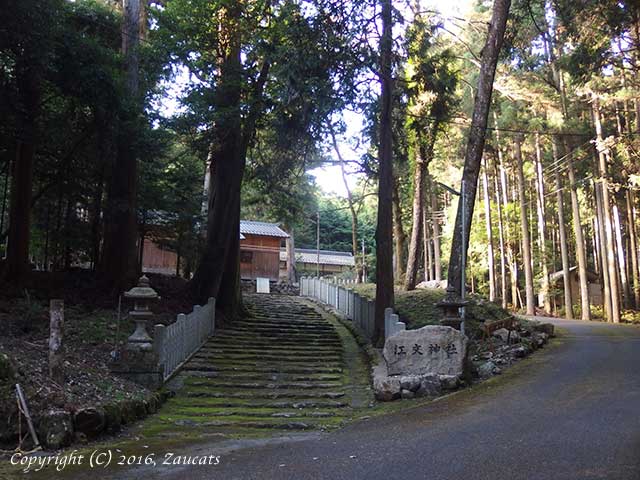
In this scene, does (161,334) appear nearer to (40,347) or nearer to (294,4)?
(40,347)

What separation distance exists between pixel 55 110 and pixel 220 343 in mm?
7947

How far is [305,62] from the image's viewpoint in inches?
510

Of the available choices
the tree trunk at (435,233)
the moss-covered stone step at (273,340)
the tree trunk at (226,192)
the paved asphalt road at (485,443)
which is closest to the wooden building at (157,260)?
the tree trunk at (226,192)

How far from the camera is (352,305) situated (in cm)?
2027

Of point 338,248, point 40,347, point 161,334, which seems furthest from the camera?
point 338,248

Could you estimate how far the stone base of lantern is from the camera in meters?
9.93

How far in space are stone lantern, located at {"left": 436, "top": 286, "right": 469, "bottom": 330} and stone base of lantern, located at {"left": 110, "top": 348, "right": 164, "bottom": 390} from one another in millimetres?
5514

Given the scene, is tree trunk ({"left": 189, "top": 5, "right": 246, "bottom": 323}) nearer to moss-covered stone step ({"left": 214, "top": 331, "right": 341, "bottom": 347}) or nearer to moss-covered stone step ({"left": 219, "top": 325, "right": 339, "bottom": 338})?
moss-covered stone step ({"left": 219, "top": 325, "right": 339, "bottom": 338})

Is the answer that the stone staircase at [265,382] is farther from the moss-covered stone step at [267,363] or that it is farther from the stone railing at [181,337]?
the stone railing at [181,337]

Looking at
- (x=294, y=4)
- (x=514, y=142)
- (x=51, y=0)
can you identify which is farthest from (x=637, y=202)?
(x=51, y=0)

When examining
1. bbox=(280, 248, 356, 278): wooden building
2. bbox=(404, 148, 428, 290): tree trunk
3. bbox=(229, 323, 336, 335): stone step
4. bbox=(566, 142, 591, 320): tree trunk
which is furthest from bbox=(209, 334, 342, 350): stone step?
bbox=(280, 248, 356, 278): wooden building

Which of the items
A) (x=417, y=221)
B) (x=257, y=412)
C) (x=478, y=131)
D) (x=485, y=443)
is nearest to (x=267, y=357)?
(x=257, y=412)

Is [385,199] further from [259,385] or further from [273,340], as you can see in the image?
[259,385]

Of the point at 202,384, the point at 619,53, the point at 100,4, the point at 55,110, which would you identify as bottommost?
the point at 202,384
